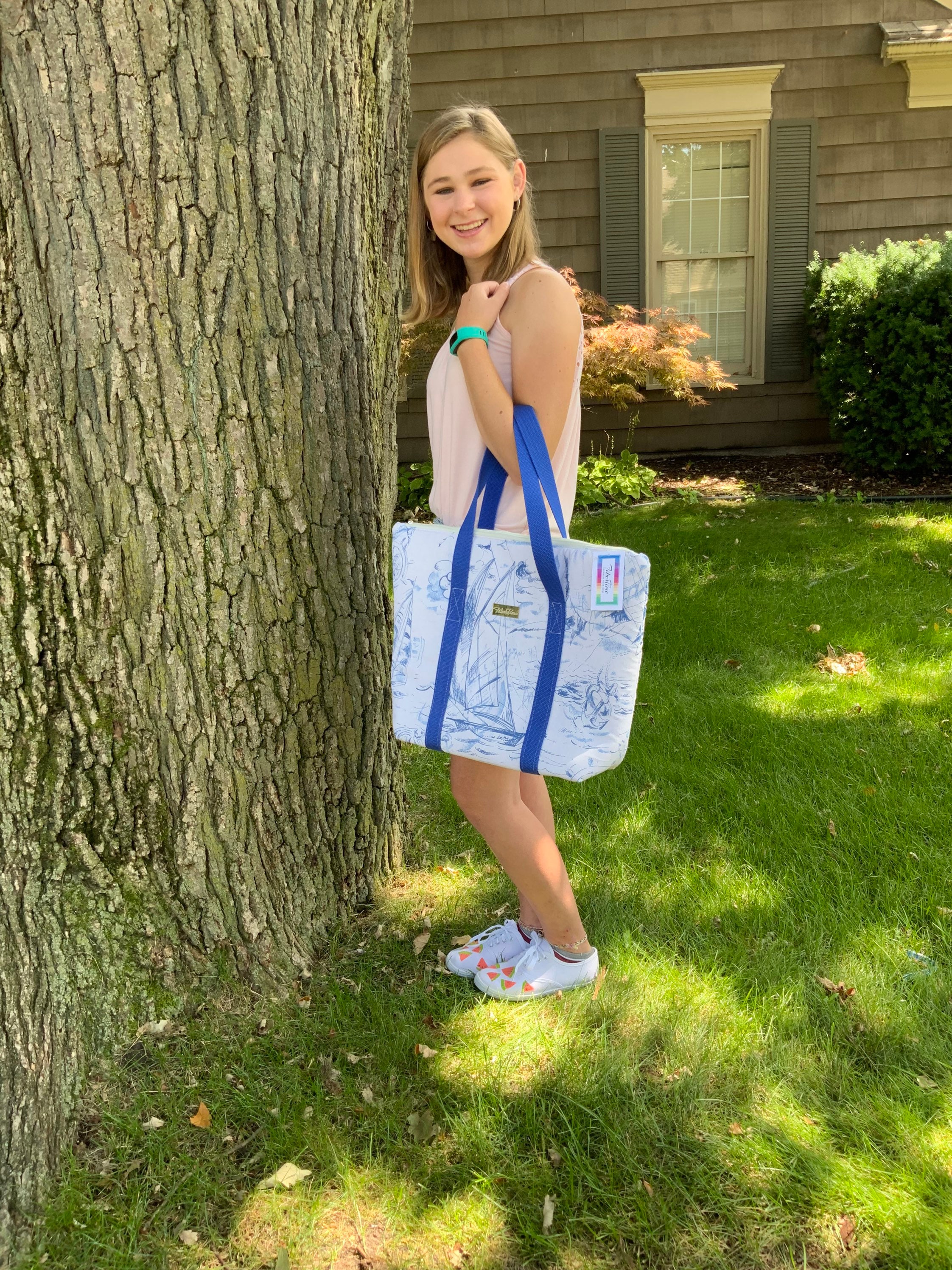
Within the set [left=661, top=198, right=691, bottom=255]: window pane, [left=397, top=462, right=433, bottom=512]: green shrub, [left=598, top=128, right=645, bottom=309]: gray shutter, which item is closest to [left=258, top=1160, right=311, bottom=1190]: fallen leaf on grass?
[left=397, top=462, right=433, bottom=512]: green shrub

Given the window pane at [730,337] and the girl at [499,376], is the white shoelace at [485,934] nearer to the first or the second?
the girl at [499,376]

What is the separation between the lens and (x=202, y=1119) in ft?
6.57

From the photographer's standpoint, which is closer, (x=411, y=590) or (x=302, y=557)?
(x=411, y=590)

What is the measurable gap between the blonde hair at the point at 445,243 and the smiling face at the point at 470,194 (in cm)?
2

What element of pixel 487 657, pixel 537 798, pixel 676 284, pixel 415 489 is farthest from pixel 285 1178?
pixel 676 284

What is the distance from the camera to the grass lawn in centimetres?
178

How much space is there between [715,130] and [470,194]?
706 cm

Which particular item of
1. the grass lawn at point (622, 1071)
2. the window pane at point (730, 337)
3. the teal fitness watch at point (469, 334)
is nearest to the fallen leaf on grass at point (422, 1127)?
the grass lawn at point (622, 1071)

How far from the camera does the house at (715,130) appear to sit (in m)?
7.64

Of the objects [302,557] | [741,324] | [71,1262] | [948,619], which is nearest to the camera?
[71,1262]

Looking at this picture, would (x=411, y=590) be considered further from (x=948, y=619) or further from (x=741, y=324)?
(x=741, y=324)

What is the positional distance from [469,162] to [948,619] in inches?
132

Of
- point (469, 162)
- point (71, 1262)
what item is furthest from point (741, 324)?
point (71, 1262)

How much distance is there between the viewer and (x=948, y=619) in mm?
4402
